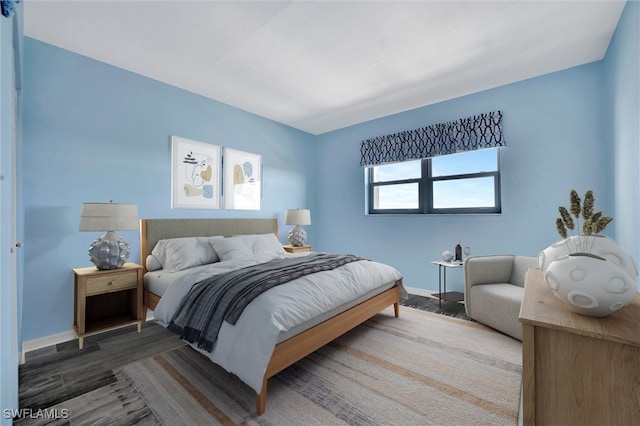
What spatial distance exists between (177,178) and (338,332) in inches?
103

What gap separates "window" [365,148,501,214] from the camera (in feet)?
11.6

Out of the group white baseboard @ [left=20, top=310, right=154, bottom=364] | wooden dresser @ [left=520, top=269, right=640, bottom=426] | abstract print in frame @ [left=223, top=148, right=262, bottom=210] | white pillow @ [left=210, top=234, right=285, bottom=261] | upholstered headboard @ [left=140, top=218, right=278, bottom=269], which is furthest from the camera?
abstract print in frame @ [left=223, top=148, right=262, bottom=210]

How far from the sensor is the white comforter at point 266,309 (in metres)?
1.59

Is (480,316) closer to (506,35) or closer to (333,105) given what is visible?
(506,35)

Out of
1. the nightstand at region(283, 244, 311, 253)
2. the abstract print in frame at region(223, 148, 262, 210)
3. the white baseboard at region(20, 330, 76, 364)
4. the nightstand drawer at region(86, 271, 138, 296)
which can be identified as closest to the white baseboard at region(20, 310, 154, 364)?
the white baseboard at region(20, 330, 76, 364)

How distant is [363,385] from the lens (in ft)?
6.05

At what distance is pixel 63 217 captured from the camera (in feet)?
8.37

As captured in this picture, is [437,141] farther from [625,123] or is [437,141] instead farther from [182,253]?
[182,253]

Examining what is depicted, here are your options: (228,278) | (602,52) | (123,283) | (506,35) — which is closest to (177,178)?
(123,283)

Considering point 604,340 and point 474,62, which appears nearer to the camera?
point 604,340

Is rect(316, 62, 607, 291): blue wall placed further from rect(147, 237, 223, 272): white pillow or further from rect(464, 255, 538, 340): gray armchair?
rect(147, 237, 223, 272): white pillow

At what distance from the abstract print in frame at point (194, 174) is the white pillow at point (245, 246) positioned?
674mm

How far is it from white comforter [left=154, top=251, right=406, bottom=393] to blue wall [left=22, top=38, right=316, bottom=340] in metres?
1.18

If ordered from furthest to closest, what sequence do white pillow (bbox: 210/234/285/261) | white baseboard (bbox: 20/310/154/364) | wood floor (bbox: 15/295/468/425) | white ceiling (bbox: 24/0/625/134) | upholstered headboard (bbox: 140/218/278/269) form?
white pillow (bbox: 210/234/285/261) → upholstered headboard (bbox: 140/218/278/269) → white baseboard (bbox: 20/310/154/364) → white ceiling (bbox: 24/0/625/134) → wood floor (bbox: 15/295/468/425)
